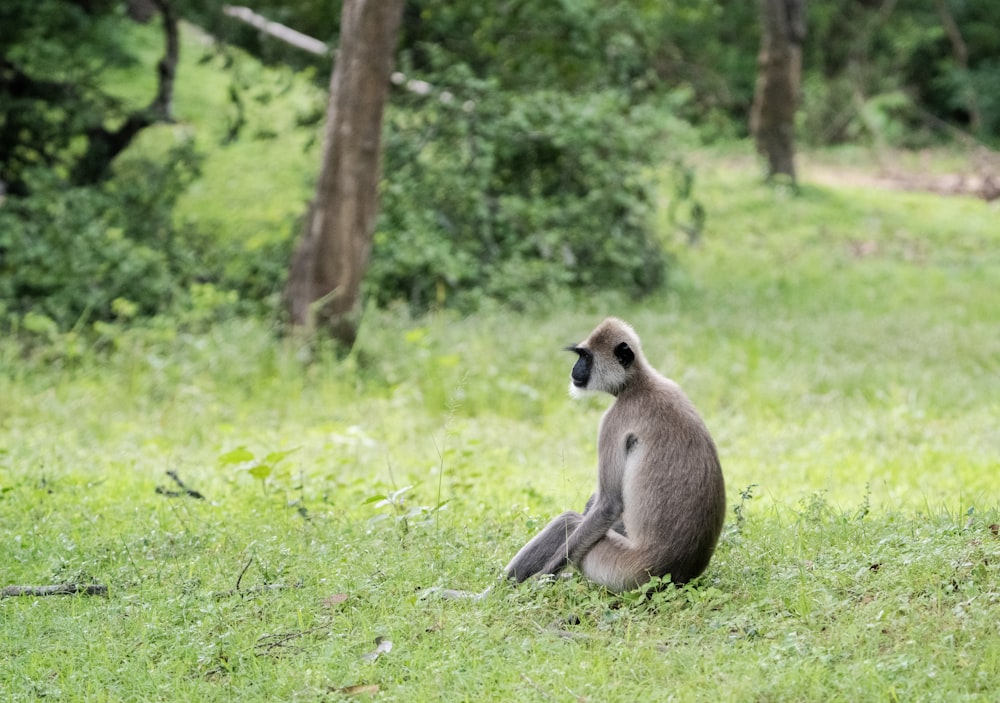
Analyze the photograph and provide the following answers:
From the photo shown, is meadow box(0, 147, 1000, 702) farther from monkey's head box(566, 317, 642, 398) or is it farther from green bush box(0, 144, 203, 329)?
green bush box(0, 144, 203, 329)

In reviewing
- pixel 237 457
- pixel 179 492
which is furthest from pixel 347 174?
pixel 179 492

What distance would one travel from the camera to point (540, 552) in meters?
5.12

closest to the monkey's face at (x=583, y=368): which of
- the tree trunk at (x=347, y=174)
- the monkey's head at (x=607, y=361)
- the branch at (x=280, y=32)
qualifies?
the monkey's head at (x=607, y=361)

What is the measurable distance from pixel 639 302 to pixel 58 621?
10.4 m

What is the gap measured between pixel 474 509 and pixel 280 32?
1064 cm

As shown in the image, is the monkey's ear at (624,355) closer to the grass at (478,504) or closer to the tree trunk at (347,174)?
the grass at (478,504)

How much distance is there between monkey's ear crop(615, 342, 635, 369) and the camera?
5234 mm

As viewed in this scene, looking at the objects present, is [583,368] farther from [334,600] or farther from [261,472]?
[261,472]

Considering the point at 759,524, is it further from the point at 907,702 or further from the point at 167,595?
the point at 167,595

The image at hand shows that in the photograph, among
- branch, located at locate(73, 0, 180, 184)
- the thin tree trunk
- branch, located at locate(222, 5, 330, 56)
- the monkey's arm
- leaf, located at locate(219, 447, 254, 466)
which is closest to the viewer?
the monkey's arm

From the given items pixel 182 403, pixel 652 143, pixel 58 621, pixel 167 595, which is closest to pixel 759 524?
pixel 167 595

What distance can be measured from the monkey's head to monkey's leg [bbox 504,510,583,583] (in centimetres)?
60

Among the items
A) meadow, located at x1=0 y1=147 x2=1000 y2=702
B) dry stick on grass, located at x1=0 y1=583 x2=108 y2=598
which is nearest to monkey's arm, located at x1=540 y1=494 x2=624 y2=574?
meadow, located at x1=0 y1=147 x2=1000 y2=702

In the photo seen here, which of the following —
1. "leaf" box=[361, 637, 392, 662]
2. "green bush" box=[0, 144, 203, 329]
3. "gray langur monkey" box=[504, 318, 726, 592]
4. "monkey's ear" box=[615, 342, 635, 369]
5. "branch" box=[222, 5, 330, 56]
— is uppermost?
"branch" box=[222, 5, 330, 56]
